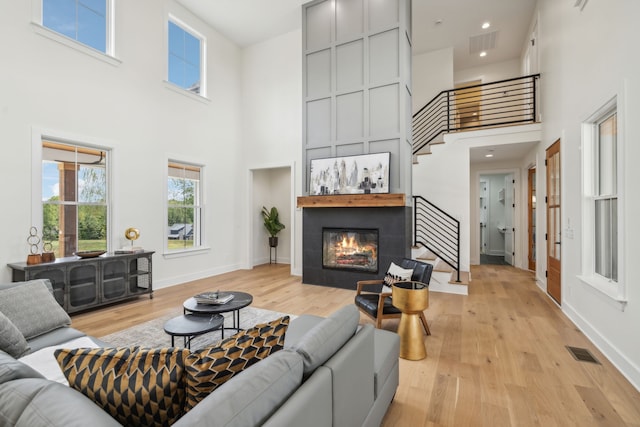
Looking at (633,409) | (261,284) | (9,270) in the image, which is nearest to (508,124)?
(633,409)

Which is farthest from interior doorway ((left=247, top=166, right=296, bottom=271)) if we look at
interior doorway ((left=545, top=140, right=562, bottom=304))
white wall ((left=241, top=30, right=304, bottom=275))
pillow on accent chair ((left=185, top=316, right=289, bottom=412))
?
pillow on accent chair ((left=185, top=316, right=289, bottom=412))

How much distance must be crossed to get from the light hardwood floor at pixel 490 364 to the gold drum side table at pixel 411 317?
0.31 ft

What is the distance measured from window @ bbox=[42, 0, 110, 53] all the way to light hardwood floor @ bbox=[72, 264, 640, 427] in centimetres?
380

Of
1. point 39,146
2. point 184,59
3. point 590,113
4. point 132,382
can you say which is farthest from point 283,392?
point 184,59

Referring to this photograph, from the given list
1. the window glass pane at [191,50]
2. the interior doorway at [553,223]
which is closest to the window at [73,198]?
the window glass pane at [191,50]

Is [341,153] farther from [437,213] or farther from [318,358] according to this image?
[318,358]

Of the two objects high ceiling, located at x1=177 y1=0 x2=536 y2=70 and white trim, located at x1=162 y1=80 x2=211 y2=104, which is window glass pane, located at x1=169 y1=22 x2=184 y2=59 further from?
white trim, located at x1=162 y1=80 x2=211 y2=104

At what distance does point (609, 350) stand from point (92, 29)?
7.20 m

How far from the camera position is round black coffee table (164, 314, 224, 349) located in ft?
7.39

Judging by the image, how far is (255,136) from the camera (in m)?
6.88

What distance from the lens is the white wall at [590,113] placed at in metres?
2.31

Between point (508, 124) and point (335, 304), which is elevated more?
point (508, 124)

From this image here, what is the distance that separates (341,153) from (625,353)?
414 cm

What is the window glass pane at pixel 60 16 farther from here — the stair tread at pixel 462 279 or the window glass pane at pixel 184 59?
the stair tread at pixel 462 279
